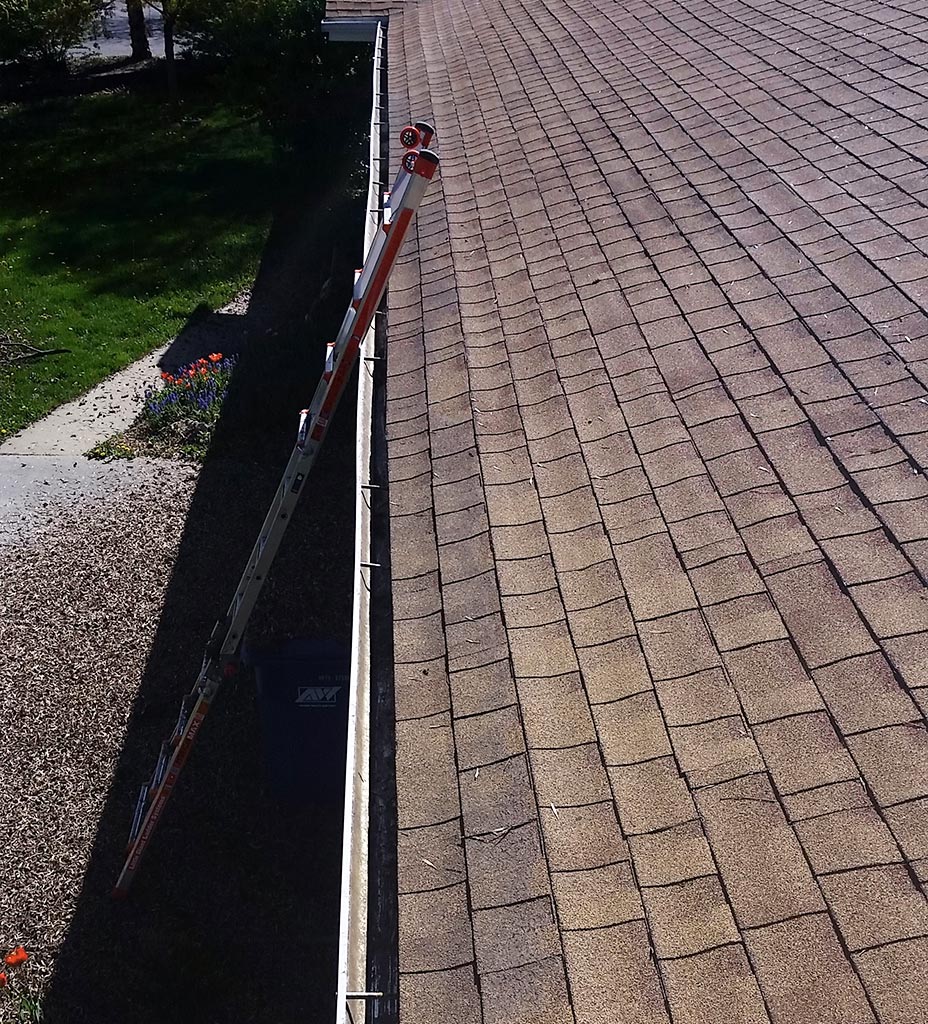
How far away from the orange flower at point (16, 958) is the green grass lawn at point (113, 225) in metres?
7.00

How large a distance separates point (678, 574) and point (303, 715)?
3599 mm

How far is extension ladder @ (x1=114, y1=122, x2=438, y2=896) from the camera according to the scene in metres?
3.91

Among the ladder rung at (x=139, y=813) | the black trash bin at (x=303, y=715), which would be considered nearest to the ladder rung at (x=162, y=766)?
the ladder rung at (x=139, y=813)

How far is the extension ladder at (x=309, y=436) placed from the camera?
391 centimetres

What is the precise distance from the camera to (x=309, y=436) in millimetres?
4574

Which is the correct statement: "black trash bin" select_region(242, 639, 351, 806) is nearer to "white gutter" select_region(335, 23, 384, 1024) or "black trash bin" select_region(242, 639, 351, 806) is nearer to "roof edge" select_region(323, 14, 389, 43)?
"white gutter" select_region(335, 23, 384, 1024)

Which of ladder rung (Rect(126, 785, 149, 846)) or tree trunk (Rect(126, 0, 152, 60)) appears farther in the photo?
tree trunk (Rect(126, 0, 152, 60))

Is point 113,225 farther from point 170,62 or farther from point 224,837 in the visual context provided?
point 224,837

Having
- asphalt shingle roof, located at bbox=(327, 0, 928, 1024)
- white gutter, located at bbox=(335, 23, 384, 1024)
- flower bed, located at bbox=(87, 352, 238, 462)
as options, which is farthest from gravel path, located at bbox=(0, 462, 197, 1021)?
asphalt shingle roof, located at bbox=(327, 0, 928, 1024)

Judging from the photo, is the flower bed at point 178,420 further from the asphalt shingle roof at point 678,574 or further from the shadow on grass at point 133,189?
the asphalt shingle roof at point 678,574

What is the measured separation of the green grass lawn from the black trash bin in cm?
688

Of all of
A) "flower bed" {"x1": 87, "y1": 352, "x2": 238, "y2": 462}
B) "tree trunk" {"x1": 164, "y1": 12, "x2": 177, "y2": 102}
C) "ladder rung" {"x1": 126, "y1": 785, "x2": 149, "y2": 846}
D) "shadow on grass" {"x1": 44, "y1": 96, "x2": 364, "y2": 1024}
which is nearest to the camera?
"shadow on grass" {"x1": 44, "y1": 96, "x2": 364, "y2": 1024}

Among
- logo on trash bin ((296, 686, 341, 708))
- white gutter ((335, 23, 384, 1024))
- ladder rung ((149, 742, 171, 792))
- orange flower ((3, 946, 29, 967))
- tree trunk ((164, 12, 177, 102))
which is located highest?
tree trunk ((164, 12, 177, 102))

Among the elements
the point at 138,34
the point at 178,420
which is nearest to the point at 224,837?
the point at 178,420
